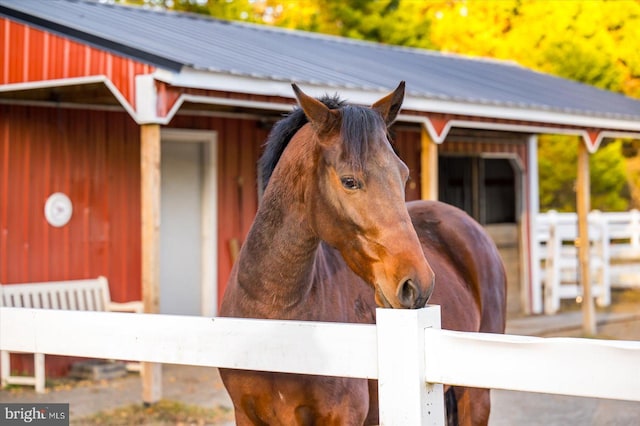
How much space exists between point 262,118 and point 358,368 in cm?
807

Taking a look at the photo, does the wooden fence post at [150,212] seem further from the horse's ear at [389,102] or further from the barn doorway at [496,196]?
the barn doorway at [496,196]

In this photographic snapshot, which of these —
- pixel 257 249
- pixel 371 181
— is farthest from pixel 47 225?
pixel 371 181

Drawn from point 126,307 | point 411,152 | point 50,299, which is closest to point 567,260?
point 411,152

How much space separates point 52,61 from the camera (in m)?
7.56

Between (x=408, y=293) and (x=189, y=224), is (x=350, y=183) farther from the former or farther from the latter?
(x=189, y=224)

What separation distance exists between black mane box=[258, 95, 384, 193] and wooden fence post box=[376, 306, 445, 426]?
630 mm

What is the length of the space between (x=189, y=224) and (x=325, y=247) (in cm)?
663

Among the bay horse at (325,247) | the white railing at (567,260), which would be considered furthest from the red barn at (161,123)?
the bay horse at (325,247)

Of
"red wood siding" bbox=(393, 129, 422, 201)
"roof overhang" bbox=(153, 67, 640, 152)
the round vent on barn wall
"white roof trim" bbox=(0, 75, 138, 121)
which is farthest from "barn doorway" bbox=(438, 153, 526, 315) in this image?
"white roof trim" bbox=(0, 75, 138, 121)

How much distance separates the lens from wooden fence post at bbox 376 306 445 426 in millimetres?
2400

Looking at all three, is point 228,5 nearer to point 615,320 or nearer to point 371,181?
point 615,320

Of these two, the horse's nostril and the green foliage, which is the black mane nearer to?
the horse's nostril

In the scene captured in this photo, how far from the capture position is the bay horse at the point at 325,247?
109 inches

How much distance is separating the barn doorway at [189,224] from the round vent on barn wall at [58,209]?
3.84ft
